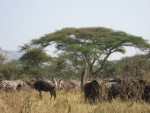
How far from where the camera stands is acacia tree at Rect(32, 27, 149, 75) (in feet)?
61.3

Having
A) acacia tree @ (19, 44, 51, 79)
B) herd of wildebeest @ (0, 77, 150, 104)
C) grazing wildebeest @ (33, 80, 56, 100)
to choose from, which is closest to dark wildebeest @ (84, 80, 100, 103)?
herd of wildebeest @ (0, 77, 150, 104)

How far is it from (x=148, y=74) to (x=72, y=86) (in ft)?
39.1

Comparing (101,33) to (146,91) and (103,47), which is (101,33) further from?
(146,91)

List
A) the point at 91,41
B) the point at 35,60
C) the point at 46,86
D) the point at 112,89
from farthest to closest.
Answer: the point at 35,60, the point at 91,41, the point at 46,86, the point at 112,89

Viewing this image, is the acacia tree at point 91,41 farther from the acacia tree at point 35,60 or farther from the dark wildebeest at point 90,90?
the dark wildebeest at point 90,90

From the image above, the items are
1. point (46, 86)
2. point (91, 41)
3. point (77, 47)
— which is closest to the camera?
point (46, 86)

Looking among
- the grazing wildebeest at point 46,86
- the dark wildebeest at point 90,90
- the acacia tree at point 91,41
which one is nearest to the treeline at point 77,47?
the acacia tree at point 91,41

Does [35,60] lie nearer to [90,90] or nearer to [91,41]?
[91,41]

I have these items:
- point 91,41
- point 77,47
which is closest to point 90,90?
point 77,47

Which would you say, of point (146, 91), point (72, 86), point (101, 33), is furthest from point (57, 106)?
point (101, 33)

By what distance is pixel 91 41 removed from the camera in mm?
19266

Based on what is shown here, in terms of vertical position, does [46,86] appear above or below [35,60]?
below

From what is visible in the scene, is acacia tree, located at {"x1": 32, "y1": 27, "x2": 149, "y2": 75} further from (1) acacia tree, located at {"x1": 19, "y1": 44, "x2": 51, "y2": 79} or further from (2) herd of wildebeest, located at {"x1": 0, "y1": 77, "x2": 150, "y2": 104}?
(2) herd of wildebeest, located at {"x1": 0, "y1": 77, "x2": 150, "y2": 104}

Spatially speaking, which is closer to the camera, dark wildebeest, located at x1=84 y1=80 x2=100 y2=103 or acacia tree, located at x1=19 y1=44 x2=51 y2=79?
dark wildebeest, located at x1=84 y1=80 x2=100 y2=103
